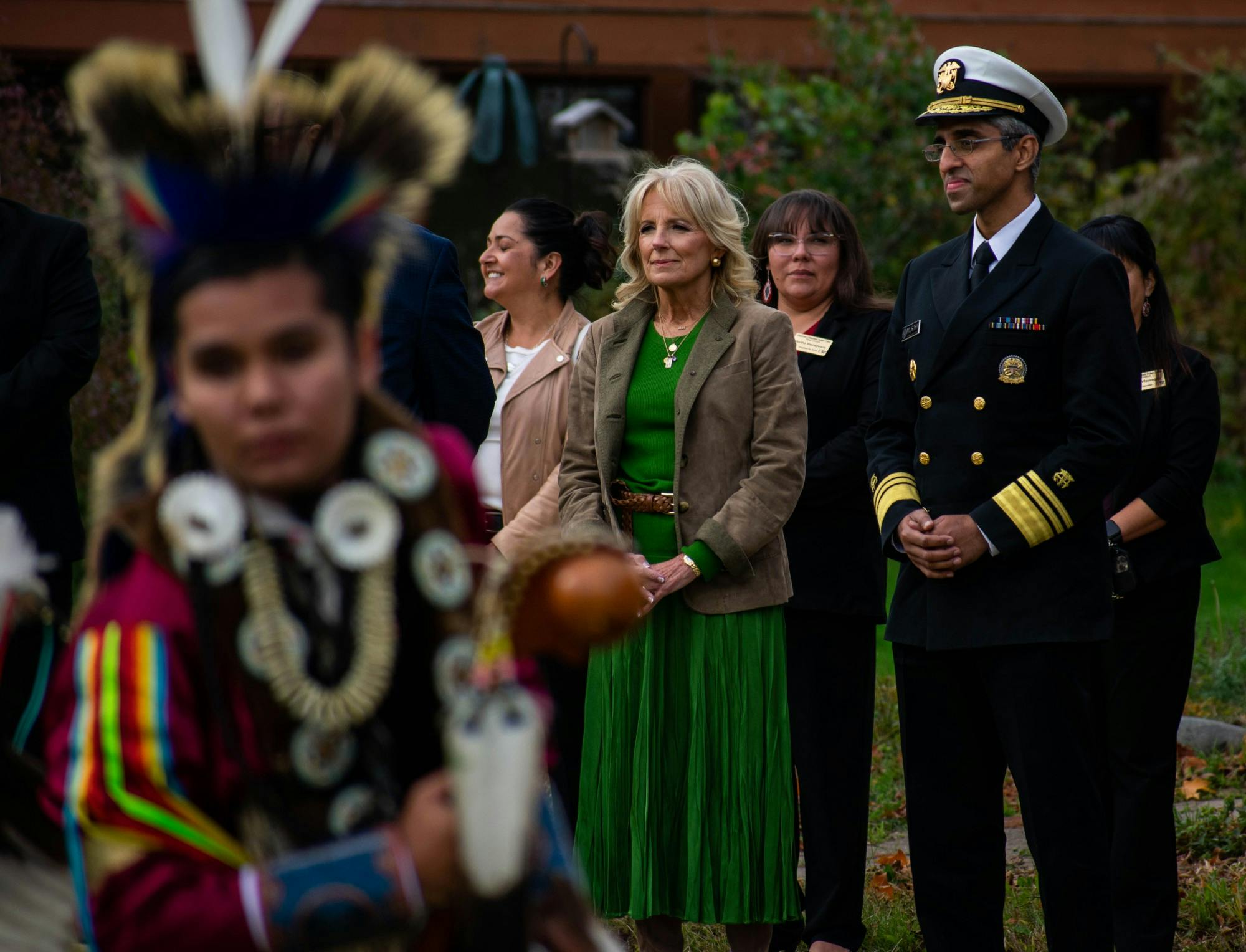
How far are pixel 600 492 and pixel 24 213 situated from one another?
1902 mm

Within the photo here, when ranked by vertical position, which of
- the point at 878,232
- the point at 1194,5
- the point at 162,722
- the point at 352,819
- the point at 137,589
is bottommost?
the point at 352,819

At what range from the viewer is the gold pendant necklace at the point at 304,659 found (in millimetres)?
1694

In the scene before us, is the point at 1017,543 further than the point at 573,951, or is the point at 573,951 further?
the point at 1017,543

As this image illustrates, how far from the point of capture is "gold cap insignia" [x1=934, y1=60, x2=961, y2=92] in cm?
411

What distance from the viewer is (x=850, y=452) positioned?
4930mm

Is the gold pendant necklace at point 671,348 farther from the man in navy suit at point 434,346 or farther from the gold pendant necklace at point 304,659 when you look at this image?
the gold pendant necklace at point 304,659

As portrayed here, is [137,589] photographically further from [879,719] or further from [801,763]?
[879,719]

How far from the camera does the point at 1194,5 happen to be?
15492mm

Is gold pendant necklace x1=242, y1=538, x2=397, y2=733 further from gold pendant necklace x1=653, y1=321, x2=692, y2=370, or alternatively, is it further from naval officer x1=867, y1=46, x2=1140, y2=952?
gold pendant necklace x1=653, y1=321, x2=692, y2=370

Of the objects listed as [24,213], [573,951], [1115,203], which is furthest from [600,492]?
[1115,203]

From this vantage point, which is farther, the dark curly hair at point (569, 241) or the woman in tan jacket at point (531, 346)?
the dark curly hair at point (569, 241)

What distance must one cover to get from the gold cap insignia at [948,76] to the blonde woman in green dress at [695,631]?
2.59ft

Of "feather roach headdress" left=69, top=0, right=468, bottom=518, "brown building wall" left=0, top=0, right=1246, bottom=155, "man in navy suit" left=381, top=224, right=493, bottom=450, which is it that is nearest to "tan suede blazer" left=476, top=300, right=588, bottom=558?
"man in navy suit" left=381, top=224, right=493, bottom=450

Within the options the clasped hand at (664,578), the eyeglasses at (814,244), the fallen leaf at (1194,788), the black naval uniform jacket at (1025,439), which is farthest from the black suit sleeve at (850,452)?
the fallen leaf at (1194,788)
